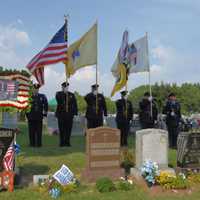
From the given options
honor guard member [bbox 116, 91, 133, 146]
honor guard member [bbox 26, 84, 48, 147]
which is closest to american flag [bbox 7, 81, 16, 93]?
honor guard member [bbox 26, 84, 48, 147]

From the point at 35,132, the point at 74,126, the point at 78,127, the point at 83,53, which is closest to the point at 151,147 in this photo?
the point at 83,53

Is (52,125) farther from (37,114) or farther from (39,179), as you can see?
(39,179)

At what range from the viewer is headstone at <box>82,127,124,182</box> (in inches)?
317

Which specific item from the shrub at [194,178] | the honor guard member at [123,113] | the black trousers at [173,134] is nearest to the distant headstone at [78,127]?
the honor guard member at [123,113]

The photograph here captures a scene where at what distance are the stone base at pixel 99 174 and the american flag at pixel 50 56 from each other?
9.11 ft

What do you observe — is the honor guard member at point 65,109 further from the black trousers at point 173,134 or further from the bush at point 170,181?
the bush at point 170,181

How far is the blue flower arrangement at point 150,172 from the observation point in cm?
738

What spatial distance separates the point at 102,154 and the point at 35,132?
4.42 metres

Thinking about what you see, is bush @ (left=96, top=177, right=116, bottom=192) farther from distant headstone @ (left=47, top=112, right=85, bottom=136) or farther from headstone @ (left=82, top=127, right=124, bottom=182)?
distant headstone @ (left=47, top=112, right=85, bottom=136)

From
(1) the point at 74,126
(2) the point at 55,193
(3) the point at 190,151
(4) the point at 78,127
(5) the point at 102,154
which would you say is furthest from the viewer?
(4) the point at 78,127

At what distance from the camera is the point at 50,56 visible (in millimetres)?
9461

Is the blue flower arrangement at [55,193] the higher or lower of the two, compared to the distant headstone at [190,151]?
lower

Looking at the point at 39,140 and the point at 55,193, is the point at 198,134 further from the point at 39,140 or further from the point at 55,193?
the point at 39,140

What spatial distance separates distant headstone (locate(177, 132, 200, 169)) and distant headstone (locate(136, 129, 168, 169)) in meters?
0.50
